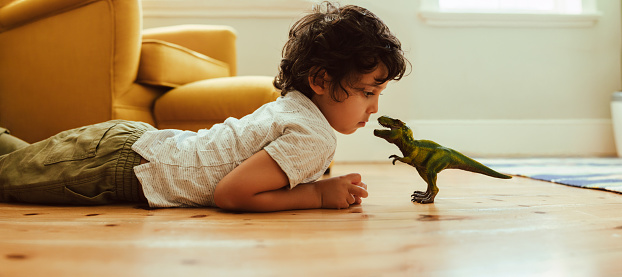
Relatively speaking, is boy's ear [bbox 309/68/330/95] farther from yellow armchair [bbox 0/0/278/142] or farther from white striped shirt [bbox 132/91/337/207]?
yellow armchair [bbox 0/0/278/142]

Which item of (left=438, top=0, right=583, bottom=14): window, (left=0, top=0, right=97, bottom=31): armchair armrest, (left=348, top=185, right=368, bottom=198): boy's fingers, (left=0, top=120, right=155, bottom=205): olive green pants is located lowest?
(left=348, top=185, right=368, bottom=198): boy's fingers

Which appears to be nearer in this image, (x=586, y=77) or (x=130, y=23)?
(x=130, y=23)

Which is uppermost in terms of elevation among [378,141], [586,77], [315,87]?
[315,87]

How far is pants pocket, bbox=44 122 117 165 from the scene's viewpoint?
1137mm

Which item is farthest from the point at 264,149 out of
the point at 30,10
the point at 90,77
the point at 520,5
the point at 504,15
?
the point at 520,5

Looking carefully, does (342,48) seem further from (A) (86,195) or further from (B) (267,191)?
(A) (86,195)

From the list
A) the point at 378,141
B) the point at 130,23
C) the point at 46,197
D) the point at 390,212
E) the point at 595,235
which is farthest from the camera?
the point at 378,141

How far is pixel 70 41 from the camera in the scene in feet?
5.75

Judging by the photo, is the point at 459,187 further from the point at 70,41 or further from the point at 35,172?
the point at 70,41

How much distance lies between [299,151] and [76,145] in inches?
21.5

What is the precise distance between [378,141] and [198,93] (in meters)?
1.51

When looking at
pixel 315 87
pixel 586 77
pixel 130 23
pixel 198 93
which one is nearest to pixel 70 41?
pixel 130 23

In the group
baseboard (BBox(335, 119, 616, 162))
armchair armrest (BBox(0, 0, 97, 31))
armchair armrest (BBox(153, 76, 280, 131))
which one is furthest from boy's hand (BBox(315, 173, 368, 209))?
baseboard (BBox(335, 119, 616, 162))

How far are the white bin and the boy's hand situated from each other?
8.33 ft
